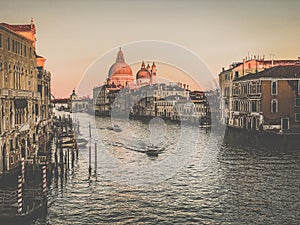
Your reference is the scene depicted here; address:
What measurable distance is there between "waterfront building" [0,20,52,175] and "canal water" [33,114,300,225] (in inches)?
141

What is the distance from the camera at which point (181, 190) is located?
2545 centimetres

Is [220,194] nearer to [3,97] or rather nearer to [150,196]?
[150,196]

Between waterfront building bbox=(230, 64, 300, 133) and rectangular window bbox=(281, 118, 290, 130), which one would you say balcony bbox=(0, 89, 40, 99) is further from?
rectangular window bbox=(281, 118, 290, 130)

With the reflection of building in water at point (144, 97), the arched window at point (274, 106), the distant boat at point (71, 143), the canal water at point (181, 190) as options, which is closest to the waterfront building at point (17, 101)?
the canal water at point (181, 190)

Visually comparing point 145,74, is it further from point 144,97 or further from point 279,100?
point 279,100

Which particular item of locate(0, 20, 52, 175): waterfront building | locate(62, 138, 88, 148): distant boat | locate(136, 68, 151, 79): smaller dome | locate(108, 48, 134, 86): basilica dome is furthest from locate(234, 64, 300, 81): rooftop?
locate(108, 48, 134, 86): basilica dome

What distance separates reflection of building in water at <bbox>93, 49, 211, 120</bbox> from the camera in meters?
108

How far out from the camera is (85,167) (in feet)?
109

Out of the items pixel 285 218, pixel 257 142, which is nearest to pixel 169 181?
pixel 285 218

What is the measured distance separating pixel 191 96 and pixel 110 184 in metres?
87.3

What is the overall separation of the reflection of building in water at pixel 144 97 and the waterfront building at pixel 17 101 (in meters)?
60.9

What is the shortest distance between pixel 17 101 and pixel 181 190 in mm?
12930

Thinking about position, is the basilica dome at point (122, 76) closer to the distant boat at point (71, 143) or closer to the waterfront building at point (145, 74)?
the waterfront building at point (145, 74)

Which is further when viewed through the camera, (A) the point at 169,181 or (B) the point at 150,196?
(A) the point at 169,181
